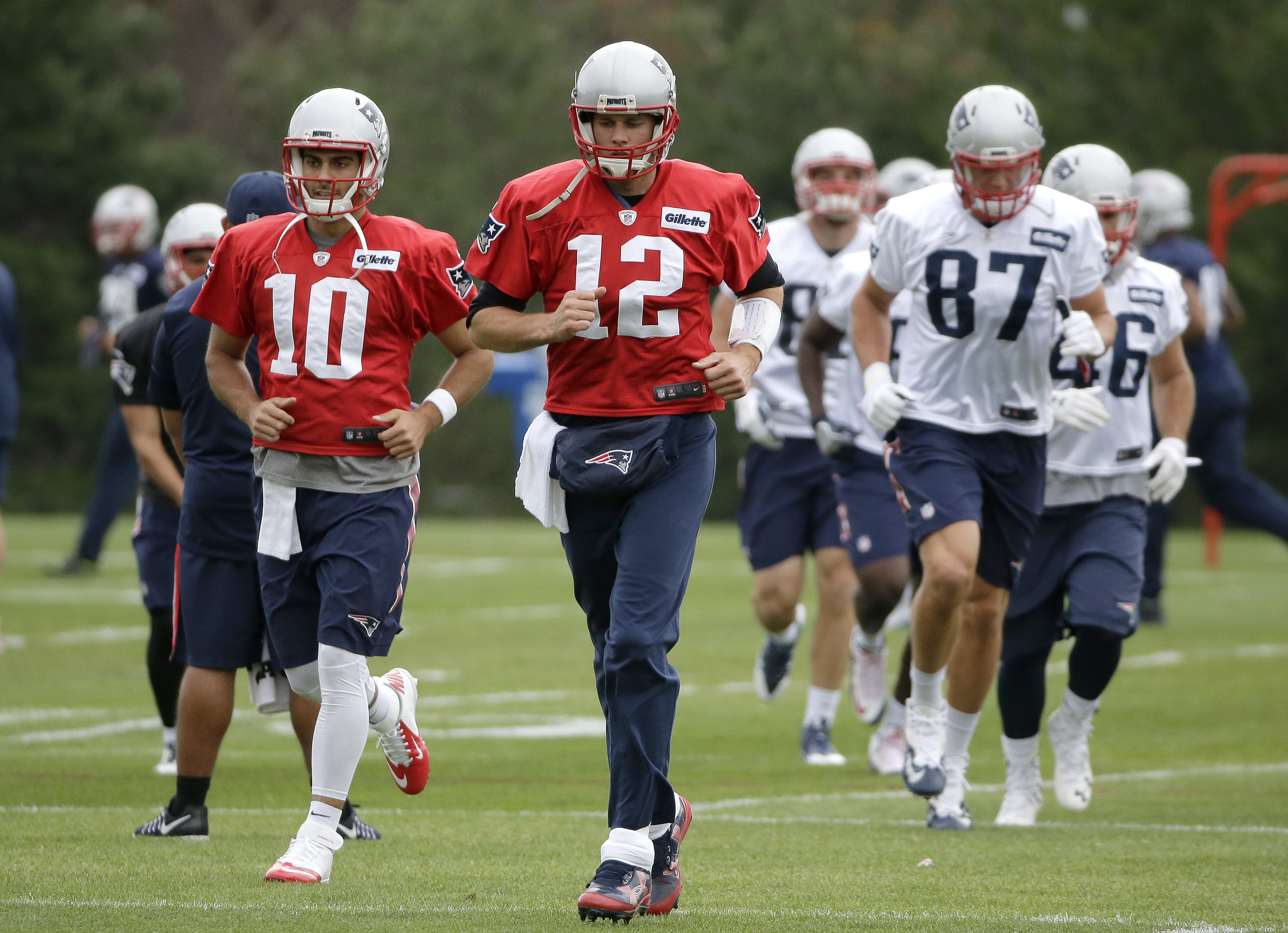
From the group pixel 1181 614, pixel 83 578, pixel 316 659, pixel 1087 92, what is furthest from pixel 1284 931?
pixel 1087 92

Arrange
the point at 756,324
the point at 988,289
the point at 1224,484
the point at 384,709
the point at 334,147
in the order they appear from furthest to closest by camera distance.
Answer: the point at 1224,484 < the point at 988,289 < the point at 384,709 < the point at 334,147 < the point at 756,324

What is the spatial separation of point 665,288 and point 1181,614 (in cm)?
965

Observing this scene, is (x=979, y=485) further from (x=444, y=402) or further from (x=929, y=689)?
(x=444, y=402)

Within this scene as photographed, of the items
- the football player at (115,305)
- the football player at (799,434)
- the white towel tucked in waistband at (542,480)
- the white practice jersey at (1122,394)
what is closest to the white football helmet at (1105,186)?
the white practice jersey at (1122,394)

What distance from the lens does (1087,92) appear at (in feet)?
104

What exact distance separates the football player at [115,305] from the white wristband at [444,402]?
19.1 ft

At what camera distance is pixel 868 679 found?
8.19m

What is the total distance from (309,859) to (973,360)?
261cm

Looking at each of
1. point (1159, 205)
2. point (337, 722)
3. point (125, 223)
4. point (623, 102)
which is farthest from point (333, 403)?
point (125, 223)

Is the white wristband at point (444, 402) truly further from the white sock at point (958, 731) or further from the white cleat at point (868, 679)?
the white cleat at point (868, 679)

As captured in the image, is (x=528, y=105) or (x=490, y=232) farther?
(x=528, y=105)

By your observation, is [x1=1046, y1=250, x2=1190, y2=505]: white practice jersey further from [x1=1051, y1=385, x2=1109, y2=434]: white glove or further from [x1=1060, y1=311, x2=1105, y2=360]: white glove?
[x1=1060, y1=311, x2=1105, y2=360]: white glove

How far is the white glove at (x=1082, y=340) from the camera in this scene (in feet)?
19.6

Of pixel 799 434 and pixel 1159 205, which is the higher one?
pixel 1159 205
